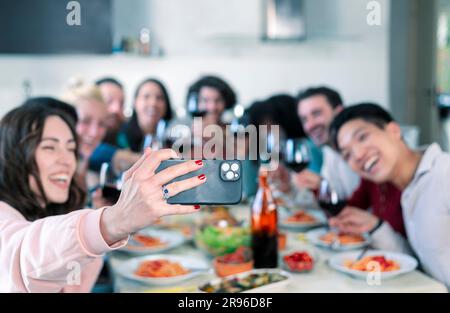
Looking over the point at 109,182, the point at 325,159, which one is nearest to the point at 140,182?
the point at 109,182

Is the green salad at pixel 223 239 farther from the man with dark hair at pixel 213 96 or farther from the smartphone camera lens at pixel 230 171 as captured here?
the man with dark hair at pixel 213 96

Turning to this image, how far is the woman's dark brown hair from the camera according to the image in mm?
671

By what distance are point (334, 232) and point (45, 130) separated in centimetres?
59

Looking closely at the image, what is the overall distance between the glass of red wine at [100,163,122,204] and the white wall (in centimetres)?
29

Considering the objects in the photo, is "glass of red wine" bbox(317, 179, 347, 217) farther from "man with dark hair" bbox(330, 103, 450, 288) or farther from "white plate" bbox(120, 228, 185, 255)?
"white plate" bbox(120, 228, 185, 255)

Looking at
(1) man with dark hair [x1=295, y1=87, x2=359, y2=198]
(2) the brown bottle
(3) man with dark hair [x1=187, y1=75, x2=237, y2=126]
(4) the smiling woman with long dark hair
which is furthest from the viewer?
(3) man with dark hair [x1=187, y1=75, x2=237, y2=126]

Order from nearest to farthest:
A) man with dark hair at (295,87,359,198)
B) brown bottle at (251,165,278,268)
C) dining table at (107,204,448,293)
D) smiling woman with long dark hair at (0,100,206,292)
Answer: smiling woman with long dark hair at (0,100,206,292) < dining table at (107,204,448,293) < brown bottle at (251,165,278,268) < man with dark hair at (295,87,359,198)

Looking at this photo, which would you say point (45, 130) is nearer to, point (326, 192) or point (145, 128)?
point (326, 192)

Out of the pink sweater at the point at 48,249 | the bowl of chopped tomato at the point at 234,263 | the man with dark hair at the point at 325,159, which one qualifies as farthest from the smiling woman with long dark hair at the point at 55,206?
the man with dark hair at the point at 325,159

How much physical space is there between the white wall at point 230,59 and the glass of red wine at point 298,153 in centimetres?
15

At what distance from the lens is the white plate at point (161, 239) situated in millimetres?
1031

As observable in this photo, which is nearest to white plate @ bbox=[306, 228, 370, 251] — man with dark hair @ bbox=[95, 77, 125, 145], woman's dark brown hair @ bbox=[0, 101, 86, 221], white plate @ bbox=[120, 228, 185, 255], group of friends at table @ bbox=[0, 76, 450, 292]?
group of friends at table @ bbox=[0, 76, 450, 292]
